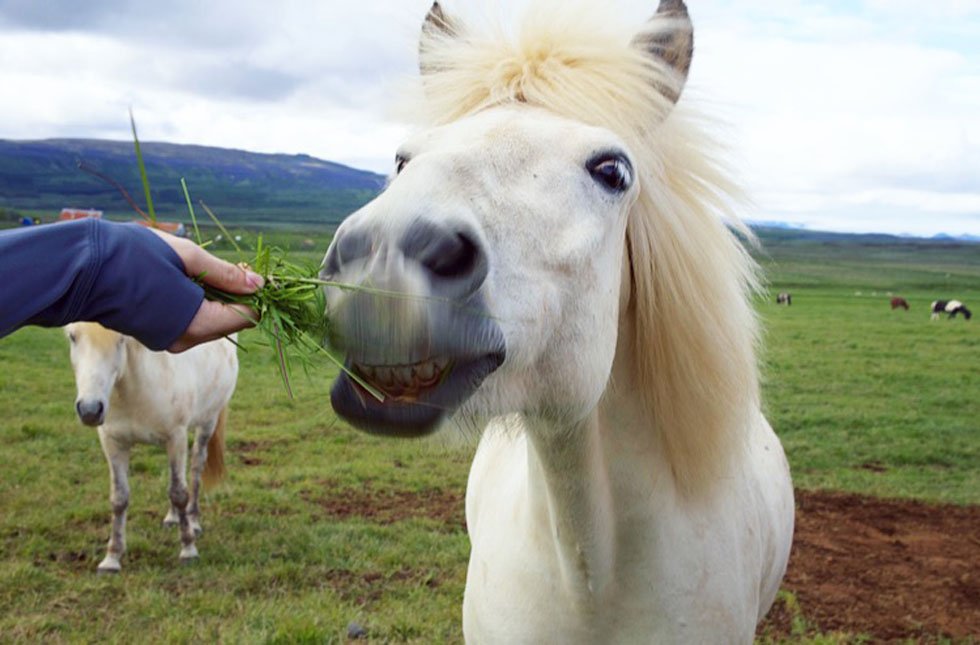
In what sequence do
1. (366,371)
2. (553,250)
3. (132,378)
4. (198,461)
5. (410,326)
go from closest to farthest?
(410,326) < (366,371) < (553,250) < (132,378) < (198,461)

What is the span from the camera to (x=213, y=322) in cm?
189

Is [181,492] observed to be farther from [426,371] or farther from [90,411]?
[426,371]

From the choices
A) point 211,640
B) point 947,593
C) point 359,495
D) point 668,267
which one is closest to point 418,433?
point 668,267

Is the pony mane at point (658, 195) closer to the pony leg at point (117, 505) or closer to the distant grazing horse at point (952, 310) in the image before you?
the pony leg at point (117, 505)

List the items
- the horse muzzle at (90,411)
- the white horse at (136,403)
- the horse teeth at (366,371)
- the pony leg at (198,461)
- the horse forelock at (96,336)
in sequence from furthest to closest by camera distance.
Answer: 1. the pony leg at (198,461)
2. the horse forelock at (96,336)
3. the white horse at (136,403)
4. the horse muzzle at (90,411)
5. the horse teeth at (366,371)

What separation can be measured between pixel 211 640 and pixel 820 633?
3518 millimetres

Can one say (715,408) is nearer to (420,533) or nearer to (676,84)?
(676,84)

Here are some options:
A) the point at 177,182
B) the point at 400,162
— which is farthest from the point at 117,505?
the point at 177,182

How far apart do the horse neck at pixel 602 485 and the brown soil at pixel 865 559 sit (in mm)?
3214

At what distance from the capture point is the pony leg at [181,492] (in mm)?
6156

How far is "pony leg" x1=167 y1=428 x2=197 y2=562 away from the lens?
Result: 20.2 ft

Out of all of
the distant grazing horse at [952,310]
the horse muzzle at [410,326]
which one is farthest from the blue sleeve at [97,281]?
→ the distant grazing horse at [952,310]

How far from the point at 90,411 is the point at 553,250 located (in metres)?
4.70

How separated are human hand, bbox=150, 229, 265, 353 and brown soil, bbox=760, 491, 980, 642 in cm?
410
